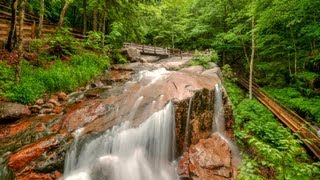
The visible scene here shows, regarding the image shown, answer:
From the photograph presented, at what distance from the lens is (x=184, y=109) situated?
812 cm

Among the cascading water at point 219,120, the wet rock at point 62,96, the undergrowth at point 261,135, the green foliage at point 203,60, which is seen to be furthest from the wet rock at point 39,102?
the green foliage at point 203,60

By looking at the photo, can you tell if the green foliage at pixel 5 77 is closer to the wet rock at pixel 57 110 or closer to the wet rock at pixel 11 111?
the wet rock at pixel 11 111

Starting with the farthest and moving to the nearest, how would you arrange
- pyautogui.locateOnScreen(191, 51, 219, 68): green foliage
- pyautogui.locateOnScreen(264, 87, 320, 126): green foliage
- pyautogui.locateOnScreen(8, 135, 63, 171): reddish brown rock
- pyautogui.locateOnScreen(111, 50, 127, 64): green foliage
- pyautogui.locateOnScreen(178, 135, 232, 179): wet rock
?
pyautogui.locateOnScreen(191, 51, 219, 68): green foliage, pyautogui.locateOnScreen(111, 50, 127, 64): green foliage, pyautogui.locateOnScreen(264, 87, 320, 126): green foliage, pyautogui.locateOnScreen(178, 135, 232, 179): wet rock, pyautogui.locateOnScreen(8, 135, 63, 171): reddish brown rock

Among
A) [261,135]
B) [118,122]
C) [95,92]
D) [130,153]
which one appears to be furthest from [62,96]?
[261,135]

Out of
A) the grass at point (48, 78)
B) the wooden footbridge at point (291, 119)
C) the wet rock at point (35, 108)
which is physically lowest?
the wooden footbridge at point (291, 119)

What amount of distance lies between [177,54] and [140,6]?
10.6 meters

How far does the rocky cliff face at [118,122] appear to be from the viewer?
5977mm

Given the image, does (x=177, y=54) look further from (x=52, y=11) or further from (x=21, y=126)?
(x=21, y=126)

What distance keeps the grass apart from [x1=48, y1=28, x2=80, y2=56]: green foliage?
0.62 m

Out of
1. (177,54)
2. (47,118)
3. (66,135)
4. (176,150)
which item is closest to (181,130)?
(176,150)

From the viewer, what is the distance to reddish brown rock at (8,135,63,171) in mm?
5681

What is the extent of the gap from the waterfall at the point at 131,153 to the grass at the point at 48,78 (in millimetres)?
3521

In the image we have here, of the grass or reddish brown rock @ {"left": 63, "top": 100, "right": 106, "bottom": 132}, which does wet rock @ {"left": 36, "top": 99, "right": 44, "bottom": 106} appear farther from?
reddish brown rock @ {"left": 63, "top": 100, "right": 106, "bottom": 132}

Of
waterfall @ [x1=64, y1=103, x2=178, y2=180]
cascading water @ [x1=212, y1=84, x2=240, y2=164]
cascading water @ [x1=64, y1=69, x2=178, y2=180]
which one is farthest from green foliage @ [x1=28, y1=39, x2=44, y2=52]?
cascading water @ [x1=212, y1=84, x2=240, y2=164]
